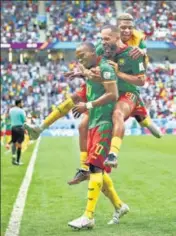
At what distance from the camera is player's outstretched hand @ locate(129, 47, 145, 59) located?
4.69 m

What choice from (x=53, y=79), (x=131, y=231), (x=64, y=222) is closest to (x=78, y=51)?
(x=131, y=231)

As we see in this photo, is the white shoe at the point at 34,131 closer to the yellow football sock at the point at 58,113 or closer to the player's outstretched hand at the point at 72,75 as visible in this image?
the yellow football sock at the point at 58,113

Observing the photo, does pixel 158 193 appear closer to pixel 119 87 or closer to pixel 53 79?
pixel 119 87

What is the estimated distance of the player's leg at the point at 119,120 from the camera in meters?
5.26

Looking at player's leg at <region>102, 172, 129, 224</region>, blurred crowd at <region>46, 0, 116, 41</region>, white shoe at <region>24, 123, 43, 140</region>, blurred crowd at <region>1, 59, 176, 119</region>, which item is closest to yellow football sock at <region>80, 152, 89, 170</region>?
player's leg at <region>102, 172, 129, 224</region>

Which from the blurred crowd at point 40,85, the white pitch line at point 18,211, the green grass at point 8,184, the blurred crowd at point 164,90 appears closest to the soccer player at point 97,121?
the blurred crowd at point 164,90

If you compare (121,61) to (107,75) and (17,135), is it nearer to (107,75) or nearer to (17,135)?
(107,75)

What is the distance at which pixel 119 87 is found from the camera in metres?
5.48

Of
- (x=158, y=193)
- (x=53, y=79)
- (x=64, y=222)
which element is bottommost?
(x=53, y=79)

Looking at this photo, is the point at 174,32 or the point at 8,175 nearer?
the point at 174,32

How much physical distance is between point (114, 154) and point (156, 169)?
10027mm

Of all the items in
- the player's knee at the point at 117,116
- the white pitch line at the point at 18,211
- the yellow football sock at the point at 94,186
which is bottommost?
the white pitch line at the point at 18,211

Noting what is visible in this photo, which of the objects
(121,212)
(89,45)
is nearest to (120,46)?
(89,45)

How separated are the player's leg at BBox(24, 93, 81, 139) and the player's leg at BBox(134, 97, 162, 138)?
1.56 ft
